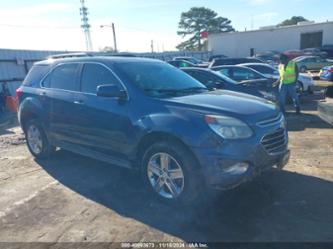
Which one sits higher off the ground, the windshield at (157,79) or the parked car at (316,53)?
the windshield at (157,79)

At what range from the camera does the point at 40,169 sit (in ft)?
19.9

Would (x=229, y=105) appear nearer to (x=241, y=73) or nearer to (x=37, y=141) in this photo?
(x=37, y=141)

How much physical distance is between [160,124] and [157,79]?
3.73 ft

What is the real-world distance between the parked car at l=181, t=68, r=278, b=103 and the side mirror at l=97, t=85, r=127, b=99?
15.6 ft

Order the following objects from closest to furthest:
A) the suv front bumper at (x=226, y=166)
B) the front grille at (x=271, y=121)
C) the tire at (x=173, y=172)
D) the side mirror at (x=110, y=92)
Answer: the suv front bumper at (x=226, y=166) → the tire at (x=173, y=172) → the front grille at (x=271, y=121) → the side mirror at (x=110, y=92)

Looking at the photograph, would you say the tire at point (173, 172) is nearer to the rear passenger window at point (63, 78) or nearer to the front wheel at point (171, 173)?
the front wheel at point (171, 173)

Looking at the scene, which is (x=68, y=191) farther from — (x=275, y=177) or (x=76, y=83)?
(x=275, y=177)

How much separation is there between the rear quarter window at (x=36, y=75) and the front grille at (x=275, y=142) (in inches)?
160

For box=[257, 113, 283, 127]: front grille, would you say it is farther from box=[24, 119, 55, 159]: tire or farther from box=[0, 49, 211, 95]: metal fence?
box=[0, 49, 211, 95]: metal fence

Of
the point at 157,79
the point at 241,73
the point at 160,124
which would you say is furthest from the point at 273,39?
the point at 160,124

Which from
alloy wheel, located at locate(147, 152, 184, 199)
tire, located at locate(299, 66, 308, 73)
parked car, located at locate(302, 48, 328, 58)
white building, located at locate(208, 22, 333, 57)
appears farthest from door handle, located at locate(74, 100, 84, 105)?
white building, located at locate(208, 22, 333, 57)

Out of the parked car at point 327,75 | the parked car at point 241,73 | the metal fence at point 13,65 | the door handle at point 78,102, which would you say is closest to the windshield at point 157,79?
the door handle at point 78,102

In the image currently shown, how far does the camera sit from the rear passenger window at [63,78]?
18.1 feet

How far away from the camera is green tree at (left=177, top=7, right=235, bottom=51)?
77.1 meters
